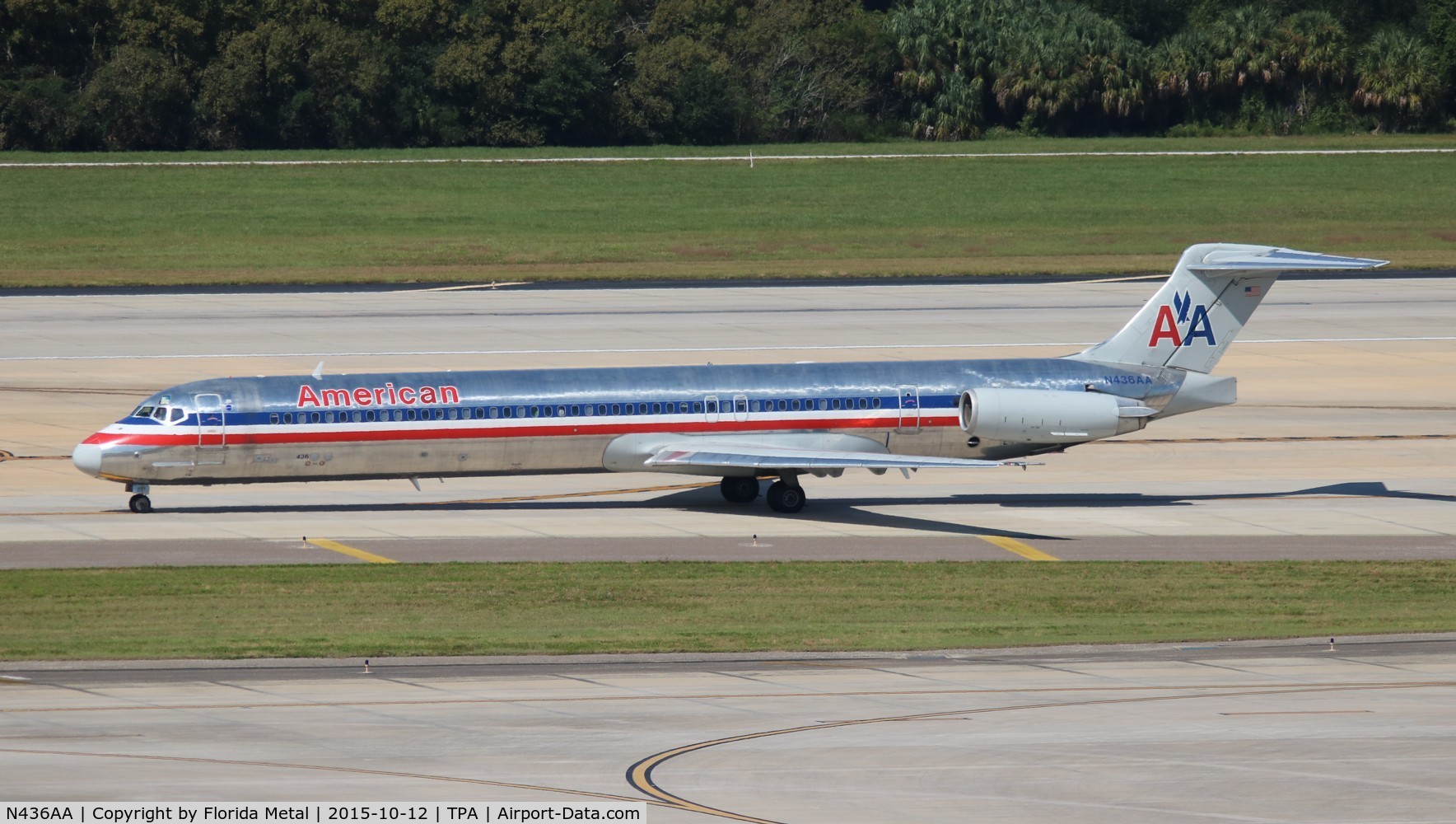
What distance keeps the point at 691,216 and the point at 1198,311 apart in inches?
2391

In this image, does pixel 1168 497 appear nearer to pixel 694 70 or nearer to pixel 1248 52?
pixel 694 70

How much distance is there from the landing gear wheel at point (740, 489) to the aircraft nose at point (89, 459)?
512 inches

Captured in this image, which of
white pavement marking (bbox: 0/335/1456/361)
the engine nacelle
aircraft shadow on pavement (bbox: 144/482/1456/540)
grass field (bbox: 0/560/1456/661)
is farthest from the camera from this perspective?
white pavement marking (bbox: 0/335/1456/361)

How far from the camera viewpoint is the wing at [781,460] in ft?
124

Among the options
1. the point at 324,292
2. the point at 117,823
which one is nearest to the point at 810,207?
the point at 324,292

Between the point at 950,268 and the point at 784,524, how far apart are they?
49.8m

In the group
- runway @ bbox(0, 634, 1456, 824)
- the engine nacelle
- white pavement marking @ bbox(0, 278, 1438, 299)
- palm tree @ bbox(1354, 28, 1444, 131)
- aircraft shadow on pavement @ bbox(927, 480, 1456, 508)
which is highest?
palm tree @ bbox(1354, 28, 1444, 131)

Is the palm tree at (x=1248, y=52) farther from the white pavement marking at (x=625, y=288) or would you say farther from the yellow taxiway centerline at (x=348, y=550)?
the yellow taxiway centerline at (x=348, y=550)

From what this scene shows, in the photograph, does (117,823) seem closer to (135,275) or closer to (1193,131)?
(135,275)

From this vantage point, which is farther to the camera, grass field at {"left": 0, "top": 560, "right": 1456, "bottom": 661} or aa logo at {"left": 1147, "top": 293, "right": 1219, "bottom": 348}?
aa logo at {"left": 1147, "top": 293, "right": 1219, "bottom": 348}

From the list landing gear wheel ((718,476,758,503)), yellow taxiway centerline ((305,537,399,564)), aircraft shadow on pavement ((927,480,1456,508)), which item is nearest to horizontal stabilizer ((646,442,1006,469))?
landing gear wheel ((718,476,758,503))

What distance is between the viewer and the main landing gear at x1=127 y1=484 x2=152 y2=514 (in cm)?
3866

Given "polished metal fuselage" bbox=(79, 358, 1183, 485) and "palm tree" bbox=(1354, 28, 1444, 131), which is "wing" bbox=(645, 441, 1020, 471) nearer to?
"polished metal fuselage" bbox=(79, 358, 1183, 485)
